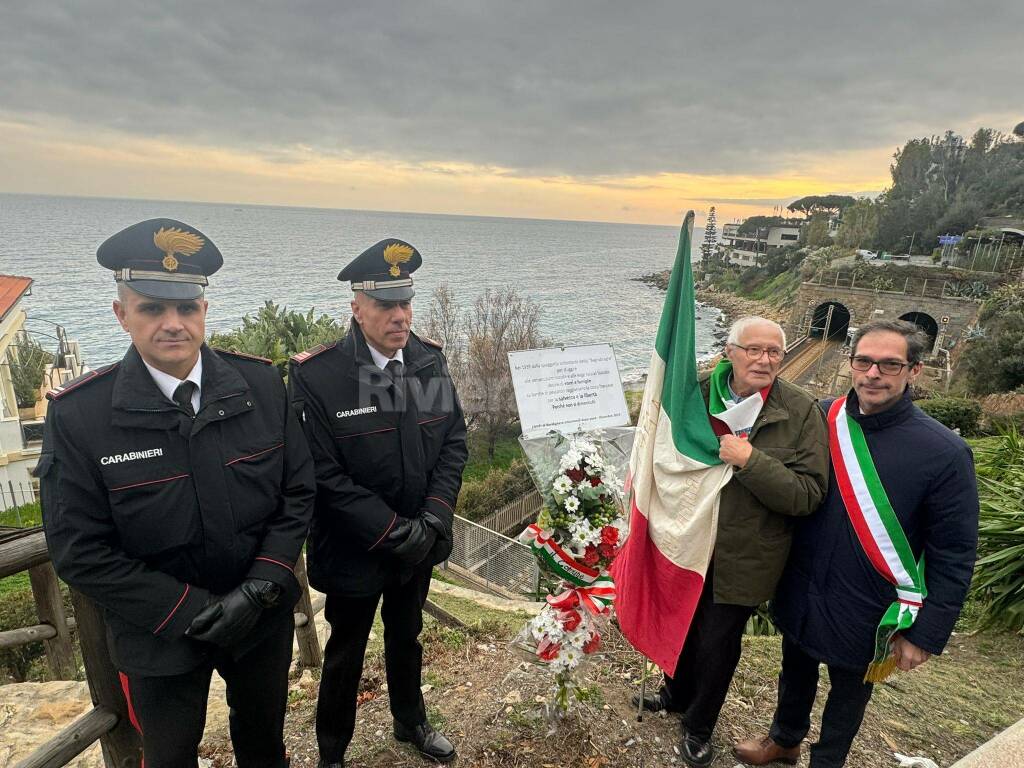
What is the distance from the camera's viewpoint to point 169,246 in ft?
6.61

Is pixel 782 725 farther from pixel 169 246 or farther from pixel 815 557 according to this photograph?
pixel 169 246

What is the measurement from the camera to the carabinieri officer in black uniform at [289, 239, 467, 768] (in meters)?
2.48

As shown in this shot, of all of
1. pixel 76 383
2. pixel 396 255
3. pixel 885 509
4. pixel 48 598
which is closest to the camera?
pixel 76 383

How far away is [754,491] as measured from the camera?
2.47m

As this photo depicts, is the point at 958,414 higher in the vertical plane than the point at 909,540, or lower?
lower

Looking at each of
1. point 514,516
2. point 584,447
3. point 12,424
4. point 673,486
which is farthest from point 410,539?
point 12,424

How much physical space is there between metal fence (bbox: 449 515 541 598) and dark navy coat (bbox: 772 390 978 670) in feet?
32.2

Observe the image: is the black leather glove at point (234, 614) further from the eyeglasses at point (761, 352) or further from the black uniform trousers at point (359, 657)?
the eyeglasses at point (761, 352)

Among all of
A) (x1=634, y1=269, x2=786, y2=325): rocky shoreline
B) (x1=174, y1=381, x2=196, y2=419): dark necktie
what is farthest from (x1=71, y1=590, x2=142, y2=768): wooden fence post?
(x1=634, y1=269, x2=786, y2=325): rocky shoreline

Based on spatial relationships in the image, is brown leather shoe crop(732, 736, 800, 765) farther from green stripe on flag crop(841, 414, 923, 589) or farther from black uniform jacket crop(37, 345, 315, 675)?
black uniform jacket crop(37, 345, 315, 675)

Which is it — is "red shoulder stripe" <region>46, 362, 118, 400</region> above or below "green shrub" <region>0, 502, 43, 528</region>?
above

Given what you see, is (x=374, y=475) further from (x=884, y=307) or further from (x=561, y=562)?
(x=884, y=307)

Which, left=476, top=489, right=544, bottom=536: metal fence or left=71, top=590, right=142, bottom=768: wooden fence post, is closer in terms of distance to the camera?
left=71, top=590, right=142, bottom=768: wooden fence post

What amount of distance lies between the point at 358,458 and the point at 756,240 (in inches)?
3837
